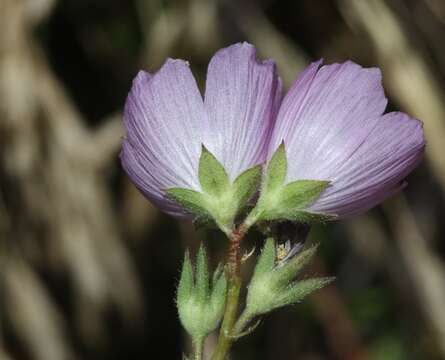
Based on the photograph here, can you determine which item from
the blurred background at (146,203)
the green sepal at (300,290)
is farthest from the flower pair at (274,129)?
the blurred background at (146,203)

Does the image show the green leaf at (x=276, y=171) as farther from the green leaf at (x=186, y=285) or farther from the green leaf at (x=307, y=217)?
the green leaf at (x=186, y=285)

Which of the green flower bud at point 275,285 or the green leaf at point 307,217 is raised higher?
the green leaf at point 307,217

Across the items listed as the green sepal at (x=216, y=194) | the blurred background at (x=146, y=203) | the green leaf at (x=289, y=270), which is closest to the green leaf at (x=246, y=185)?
the green sepal at (x=216, y=194)

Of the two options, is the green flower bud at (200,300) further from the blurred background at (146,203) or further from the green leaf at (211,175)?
the blurred background at (146,203)

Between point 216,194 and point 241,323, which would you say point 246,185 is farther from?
point 241,323

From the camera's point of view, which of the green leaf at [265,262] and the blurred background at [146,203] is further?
the blurred background at [146,203]

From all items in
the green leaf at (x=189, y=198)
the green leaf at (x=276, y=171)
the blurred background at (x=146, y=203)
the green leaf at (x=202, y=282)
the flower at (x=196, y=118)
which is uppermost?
the flower at (x=196, y=118)

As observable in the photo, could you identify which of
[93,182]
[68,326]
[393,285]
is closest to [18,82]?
[93,182]

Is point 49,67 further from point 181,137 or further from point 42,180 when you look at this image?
point 181,137
